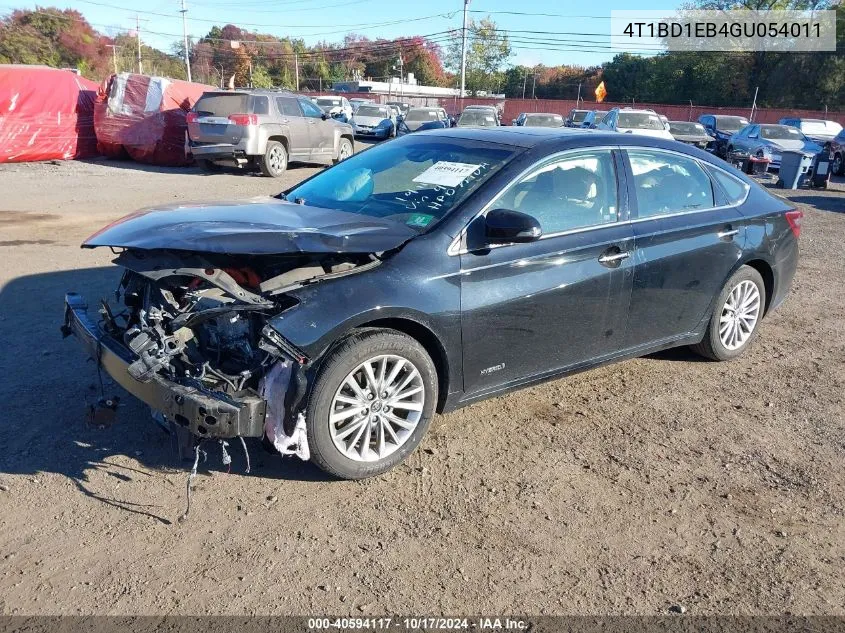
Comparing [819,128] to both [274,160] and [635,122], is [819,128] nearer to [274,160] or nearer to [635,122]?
[635,122]

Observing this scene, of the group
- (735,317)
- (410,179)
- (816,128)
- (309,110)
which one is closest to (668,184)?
(735,317)

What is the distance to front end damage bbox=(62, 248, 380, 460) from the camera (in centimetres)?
315

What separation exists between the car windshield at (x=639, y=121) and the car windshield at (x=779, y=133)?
3548mm

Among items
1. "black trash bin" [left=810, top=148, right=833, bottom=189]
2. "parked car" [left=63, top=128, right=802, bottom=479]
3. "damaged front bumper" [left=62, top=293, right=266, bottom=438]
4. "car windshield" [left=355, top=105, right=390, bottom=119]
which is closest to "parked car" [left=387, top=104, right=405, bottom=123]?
"car windshield" [left=355, top=105, right=390, bottom=119]

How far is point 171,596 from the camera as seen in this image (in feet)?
8.94

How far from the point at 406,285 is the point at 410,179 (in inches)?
42.8

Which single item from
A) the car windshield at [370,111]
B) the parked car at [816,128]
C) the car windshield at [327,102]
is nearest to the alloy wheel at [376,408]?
the parked car at [816,128]

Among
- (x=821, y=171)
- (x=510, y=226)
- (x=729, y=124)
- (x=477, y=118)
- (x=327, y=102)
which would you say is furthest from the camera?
(x=327, y=102)

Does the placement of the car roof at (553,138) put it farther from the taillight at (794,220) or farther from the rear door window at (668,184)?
the taillight at (794,220)

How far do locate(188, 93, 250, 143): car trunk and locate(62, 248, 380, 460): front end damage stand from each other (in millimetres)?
12413

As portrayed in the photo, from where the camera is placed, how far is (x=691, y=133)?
23.8m

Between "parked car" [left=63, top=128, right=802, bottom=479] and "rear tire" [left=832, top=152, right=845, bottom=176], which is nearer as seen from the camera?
"parked car" [left=63, top=128, right=802, bottom=479]

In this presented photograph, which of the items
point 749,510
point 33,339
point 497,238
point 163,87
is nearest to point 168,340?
point 497,238

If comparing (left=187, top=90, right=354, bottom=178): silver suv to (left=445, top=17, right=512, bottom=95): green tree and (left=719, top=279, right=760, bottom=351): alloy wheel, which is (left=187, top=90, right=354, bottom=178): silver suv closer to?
(left=719, top=279, right=760, bottom=351): alloy wheel
